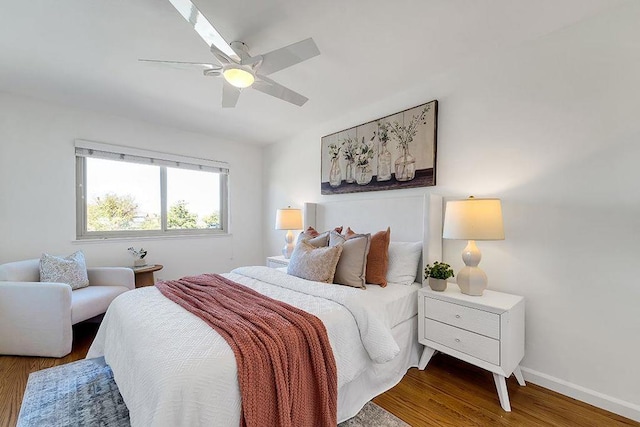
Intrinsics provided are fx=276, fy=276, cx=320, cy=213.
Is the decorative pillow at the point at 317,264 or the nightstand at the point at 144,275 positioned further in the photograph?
the nightstand at the point at 144,275

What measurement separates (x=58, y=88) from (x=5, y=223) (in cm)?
147

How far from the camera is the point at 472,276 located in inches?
78.1

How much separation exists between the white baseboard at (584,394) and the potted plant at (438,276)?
81 cm

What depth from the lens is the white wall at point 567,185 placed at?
166 centimetres

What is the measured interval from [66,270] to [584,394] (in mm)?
4366

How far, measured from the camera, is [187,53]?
6.91 feet

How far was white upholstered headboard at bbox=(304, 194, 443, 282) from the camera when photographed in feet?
7.73

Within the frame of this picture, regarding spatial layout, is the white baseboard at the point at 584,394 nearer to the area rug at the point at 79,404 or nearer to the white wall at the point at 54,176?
the area rug at the point at 79,404

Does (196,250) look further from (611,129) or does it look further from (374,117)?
(611,129)

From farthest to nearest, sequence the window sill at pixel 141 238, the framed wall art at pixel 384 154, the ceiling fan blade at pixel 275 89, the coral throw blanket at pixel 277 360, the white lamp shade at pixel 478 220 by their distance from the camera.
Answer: the window sill at pixel 141 238
the framed wall art at pixel 384 154
the ceiling fan blade at pixel 275 89
the white lamp shade at pixel 478 220
the coral throw blanket at pixel 277 360

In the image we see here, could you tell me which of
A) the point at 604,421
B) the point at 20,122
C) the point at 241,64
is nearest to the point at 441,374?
the point at 604,421

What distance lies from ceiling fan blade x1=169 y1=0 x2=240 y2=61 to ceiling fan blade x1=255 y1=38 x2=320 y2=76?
226 millimetres

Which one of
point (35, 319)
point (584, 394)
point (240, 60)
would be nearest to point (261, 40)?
point (240, 60)

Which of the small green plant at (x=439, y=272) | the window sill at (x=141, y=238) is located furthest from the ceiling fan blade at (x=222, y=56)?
the window sill at (x=141, y=238)
